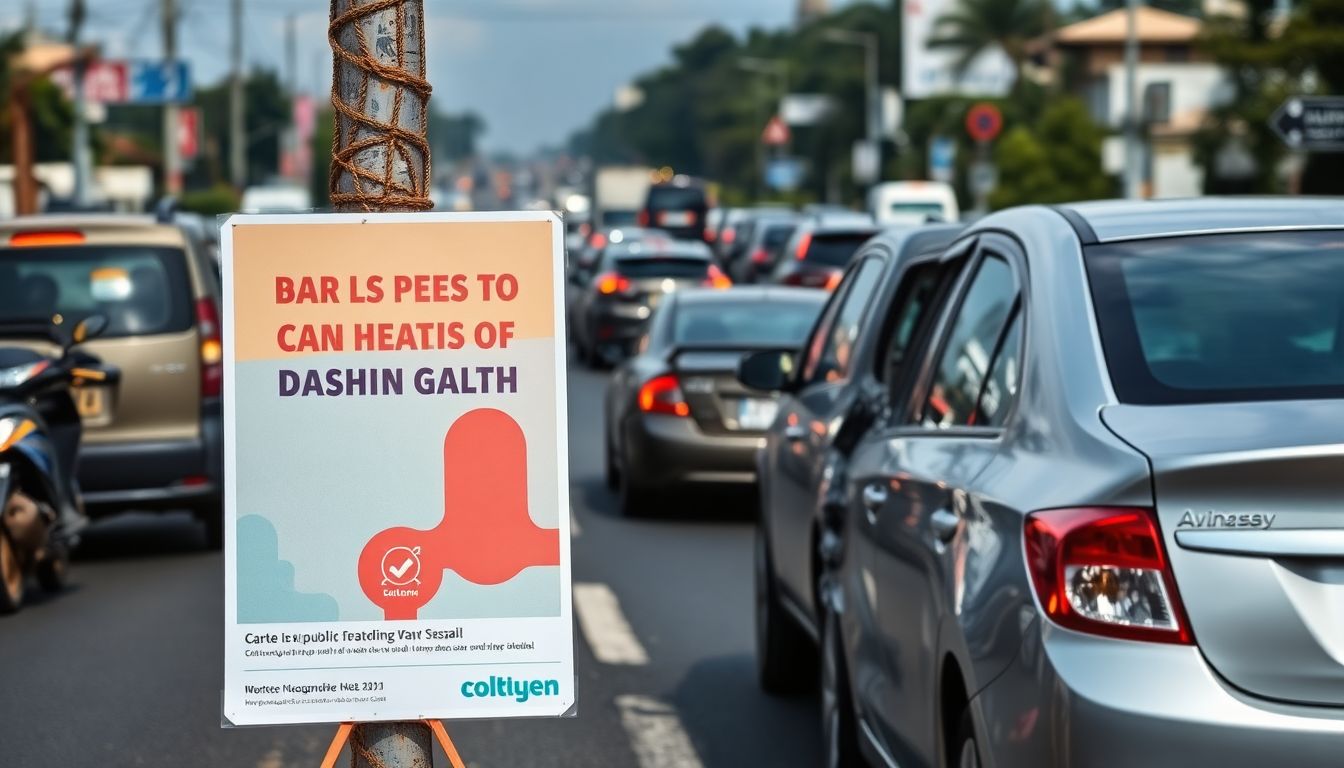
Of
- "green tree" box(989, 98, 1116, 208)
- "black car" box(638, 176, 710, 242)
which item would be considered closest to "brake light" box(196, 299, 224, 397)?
"green tree" box(989, 98, 1116, 208)

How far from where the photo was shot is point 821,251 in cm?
2970

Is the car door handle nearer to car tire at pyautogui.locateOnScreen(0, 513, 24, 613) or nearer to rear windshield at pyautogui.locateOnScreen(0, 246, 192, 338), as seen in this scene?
car tire at pyautogui.locateOnScreen(0, 513, 24, 613)

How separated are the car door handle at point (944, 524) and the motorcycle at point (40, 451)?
6.04 metres

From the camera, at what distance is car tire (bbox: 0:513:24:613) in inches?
413

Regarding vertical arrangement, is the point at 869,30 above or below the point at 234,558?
above

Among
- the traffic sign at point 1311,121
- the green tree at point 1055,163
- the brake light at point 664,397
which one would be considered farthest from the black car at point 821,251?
the green tree at point 1055,163

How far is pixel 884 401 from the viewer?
290 inches

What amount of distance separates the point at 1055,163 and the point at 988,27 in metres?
26.4

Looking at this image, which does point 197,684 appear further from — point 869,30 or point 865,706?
point 869,30

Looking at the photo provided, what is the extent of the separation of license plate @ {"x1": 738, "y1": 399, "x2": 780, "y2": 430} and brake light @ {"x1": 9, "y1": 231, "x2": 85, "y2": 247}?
394 cm

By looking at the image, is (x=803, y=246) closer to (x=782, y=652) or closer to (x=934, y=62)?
(x=782, y=652)

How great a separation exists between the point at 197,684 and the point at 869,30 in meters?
129

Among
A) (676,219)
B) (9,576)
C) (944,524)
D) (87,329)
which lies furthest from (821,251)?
(676,219)

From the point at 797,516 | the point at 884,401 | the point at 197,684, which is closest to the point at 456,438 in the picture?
the point at 884,401
